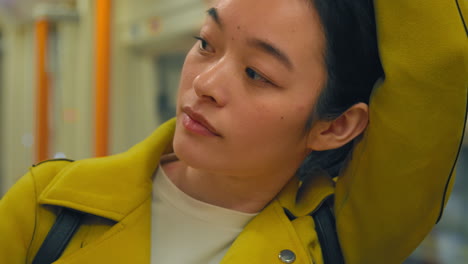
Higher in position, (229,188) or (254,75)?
(254,75)

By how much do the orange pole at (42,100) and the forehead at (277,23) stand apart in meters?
2.02

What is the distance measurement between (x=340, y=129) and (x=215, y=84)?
0.37 meters

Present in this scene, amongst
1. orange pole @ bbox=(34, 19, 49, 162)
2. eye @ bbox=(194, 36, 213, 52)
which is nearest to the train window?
orange pole @ bbox=(34, 19, 49, 162)

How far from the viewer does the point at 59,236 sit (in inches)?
36.0

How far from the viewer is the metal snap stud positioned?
0.99 metres

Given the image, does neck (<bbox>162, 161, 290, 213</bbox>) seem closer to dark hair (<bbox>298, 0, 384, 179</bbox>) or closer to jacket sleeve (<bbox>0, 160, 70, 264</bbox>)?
dark hair (<bbox>298, 0, 384, 179</bbox>)

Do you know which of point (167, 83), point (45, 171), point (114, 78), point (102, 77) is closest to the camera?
point (45, 171)

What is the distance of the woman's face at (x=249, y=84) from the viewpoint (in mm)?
912

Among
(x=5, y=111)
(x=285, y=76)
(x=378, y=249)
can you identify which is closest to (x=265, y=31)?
(x=285, y=76)

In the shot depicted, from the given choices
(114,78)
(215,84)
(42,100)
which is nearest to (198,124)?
(215,84)

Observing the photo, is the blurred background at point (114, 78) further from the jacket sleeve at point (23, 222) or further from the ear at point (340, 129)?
the ear at point (340, 129)

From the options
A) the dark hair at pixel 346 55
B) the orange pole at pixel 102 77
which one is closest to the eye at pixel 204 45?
the dark hair at pixel 346 55

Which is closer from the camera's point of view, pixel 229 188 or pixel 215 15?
pixel 215 15

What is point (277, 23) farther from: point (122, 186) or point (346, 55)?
point (122, 186)
